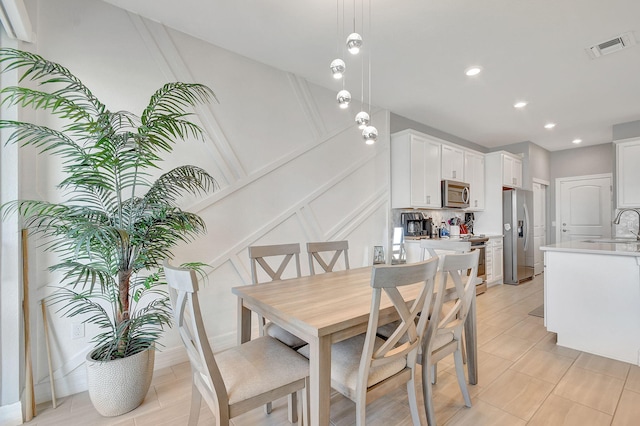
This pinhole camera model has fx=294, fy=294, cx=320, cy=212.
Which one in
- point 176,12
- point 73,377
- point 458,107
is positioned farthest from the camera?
point 458,107

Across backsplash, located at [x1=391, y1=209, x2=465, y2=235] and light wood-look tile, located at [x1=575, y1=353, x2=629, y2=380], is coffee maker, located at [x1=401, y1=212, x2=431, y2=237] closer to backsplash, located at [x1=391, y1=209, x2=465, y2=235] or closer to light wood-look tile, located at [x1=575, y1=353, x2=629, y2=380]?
backsplash, located at [x1=391, y1=209, x2=465, y2=235]

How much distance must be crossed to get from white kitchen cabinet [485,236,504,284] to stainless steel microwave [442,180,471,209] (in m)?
0.84

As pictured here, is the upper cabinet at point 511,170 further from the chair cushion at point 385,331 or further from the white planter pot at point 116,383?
the white planter pot at point 116,383

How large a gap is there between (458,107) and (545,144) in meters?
3.32

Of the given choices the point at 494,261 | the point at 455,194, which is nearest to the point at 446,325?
the point at 455,194

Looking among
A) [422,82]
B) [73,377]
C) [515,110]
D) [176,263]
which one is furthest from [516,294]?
[73,377]

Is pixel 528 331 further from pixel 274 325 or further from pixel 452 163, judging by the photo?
pixel 274 325

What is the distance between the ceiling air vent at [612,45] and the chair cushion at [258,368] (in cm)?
369

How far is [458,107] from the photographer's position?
13.9ft

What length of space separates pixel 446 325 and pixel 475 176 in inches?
171

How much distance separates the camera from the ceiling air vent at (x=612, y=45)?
2.57m

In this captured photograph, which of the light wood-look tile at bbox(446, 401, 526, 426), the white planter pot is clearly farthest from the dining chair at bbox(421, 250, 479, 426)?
the white planter pot

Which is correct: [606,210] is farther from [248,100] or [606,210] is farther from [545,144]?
[248,100]

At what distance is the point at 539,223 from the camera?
6262 mm
